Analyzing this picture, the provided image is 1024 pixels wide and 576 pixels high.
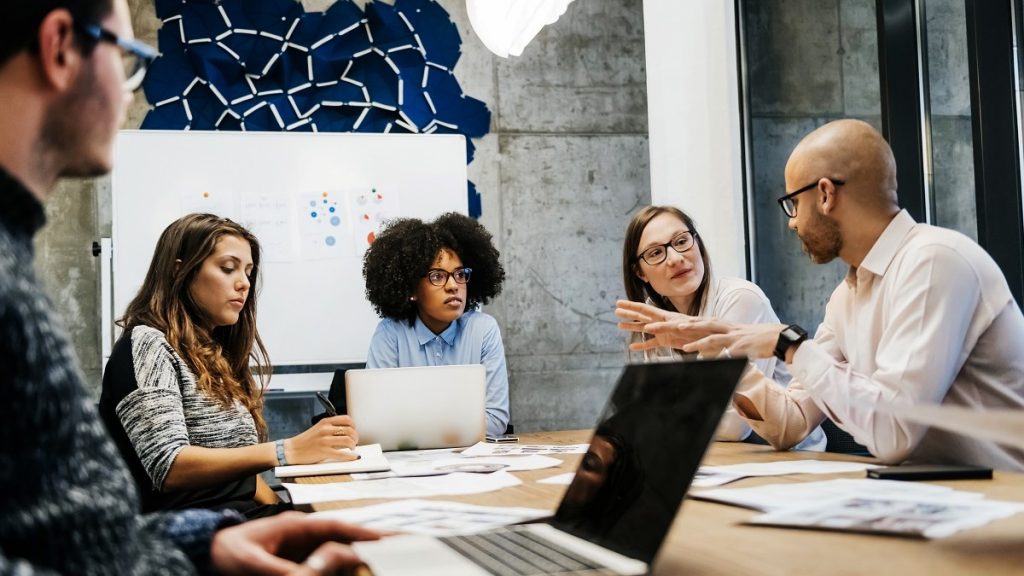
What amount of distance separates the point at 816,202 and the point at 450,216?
265cm

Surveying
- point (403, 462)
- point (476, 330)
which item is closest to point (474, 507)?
point (403, 462)

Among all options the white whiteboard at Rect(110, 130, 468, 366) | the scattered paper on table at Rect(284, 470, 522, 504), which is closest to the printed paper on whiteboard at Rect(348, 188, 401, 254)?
the white whiteboard at Rect(110, 130, 468, 366)

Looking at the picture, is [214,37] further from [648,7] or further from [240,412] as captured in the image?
[240,412]

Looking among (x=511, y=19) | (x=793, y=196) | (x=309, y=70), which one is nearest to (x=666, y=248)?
(x=793, y=196)

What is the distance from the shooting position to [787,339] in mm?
1949

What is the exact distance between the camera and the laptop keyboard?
2.92ft

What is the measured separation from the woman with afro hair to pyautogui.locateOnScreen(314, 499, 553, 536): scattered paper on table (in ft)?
6.96

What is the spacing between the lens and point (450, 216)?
15.5 feet

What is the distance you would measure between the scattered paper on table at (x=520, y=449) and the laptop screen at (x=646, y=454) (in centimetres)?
116

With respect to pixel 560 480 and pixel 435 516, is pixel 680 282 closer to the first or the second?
pixel 560 480

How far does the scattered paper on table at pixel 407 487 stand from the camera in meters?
1.56

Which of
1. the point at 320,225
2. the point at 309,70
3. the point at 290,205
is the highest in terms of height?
the point at 309,70

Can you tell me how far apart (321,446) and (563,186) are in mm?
3583

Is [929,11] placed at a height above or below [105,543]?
above
